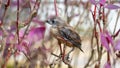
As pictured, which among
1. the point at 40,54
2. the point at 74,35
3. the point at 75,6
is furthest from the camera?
the point at 75,6

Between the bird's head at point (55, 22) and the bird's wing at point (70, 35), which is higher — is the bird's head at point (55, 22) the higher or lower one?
the higher one

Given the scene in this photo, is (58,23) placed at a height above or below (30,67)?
above

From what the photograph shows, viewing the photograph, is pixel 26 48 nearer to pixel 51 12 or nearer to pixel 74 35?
pixel 74 35

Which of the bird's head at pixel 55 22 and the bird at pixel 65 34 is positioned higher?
the bird's head at pixel 55 22

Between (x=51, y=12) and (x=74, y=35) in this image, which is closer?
(x=74, y=35)

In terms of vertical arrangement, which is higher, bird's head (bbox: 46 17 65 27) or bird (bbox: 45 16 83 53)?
bird's head (bbox: 46 17 65 27)

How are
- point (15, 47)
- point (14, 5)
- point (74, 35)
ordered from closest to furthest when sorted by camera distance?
point (74, 35) < point (15, 47) < point (14, 5)

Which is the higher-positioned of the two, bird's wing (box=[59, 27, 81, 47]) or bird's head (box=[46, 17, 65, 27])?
bird's head (box=[46, 17, 65, 27])

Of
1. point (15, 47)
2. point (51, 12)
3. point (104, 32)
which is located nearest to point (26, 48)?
point (15, 47)
